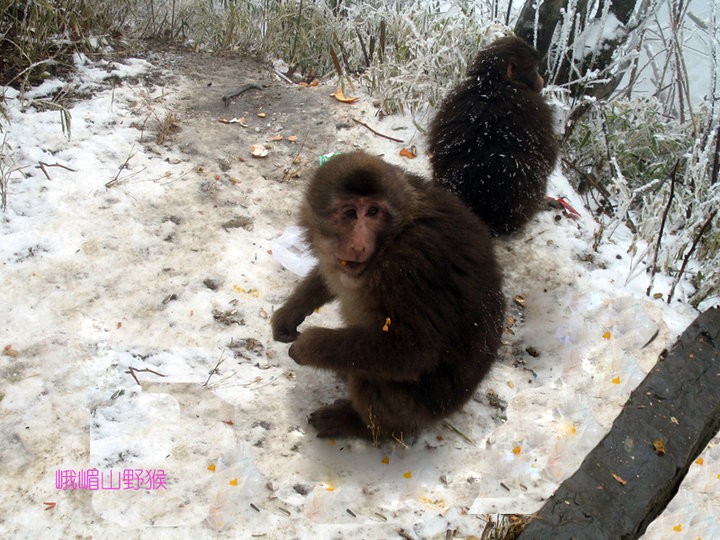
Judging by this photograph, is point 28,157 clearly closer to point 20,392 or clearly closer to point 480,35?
point 20,392

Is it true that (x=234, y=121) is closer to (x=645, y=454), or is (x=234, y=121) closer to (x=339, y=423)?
(x=339, y=423)

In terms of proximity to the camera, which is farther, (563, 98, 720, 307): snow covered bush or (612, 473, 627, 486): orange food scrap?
(563, 98, 720, 307): snow covered bush

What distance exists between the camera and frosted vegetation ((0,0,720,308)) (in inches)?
163

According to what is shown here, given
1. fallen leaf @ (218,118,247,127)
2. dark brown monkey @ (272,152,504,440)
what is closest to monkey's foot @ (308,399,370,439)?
dark brown monkey @ (272,152,504,440)

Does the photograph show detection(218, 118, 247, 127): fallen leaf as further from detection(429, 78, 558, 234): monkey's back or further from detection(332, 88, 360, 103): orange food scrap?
detection(429, 78, 558, 234): monkey's back

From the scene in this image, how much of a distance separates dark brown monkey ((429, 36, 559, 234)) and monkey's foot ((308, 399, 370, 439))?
6.02 ft

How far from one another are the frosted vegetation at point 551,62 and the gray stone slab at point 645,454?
36.6 inches

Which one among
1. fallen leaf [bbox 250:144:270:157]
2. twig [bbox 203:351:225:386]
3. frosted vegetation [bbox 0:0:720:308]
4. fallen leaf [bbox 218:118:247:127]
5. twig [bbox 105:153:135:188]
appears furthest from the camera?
fallen leaf [bbox 218:118:247:127]

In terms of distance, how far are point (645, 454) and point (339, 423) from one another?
4.51 feet

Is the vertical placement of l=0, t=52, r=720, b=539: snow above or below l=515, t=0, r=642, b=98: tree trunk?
below

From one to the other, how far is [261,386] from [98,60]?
3640 millimetres

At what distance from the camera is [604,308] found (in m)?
3.72

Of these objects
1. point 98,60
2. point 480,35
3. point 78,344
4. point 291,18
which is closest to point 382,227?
point 78,344

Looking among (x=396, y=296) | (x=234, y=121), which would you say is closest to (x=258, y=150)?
(x=234, y=121)
